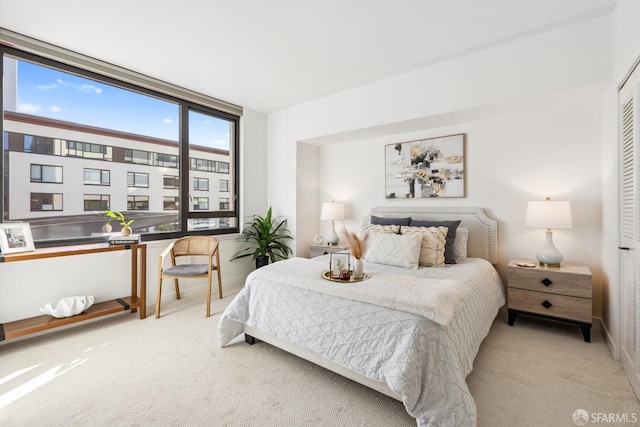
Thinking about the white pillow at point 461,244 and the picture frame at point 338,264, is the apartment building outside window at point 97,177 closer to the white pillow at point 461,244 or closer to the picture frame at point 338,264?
the picture frame at point 338,264

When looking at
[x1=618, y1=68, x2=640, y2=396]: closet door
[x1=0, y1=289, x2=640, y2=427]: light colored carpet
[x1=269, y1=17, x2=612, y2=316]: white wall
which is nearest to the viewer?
[x1=0, y1=289, x2=640, y2=427]: light colored carpet

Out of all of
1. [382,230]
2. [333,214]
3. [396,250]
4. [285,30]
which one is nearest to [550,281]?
[396,250]

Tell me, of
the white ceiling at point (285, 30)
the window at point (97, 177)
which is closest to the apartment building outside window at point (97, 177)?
the window at point (97, 177)

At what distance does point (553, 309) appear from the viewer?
2543mm

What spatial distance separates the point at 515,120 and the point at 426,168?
1.00 m

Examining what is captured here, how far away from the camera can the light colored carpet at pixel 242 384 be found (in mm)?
1614

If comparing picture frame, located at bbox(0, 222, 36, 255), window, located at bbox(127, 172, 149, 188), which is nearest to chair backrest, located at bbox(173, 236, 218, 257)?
window, located at bbox(127, 172, 149, 188)

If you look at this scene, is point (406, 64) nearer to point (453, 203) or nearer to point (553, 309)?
point (453, 203)

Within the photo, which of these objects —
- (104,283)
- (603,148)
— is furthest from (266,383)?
(603,148)

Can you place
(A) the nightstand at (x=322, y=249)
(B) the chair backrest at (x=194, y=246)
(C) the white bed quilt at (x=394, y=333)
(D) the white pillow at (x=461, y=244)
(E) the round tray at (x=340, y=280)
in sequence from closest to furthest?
1. (C) the white bed quilt at (x=394, y=333)
2. (E) the round tray at (x=340, y=280)
3. (D) the white pillow at (x=461, y=244)
4. (B) the chair backrest at (x=194, y=246)
5. (A) the nightstand at (x=322, y=249)

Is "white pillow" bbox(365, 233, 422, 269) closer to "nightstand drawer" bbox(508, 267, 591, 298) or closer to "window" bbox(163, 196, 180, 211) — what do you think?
"nightstand drawer" bbox(508, 267, 591, 298)

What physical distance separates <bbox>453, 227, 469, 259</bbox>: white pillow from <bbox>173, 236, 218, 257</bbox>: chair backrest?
274cm

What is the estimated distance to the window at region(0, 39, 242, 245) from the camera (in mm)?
2662

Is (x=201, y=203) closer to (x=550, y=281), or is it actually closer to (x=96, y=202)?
(x=96, y=202)
